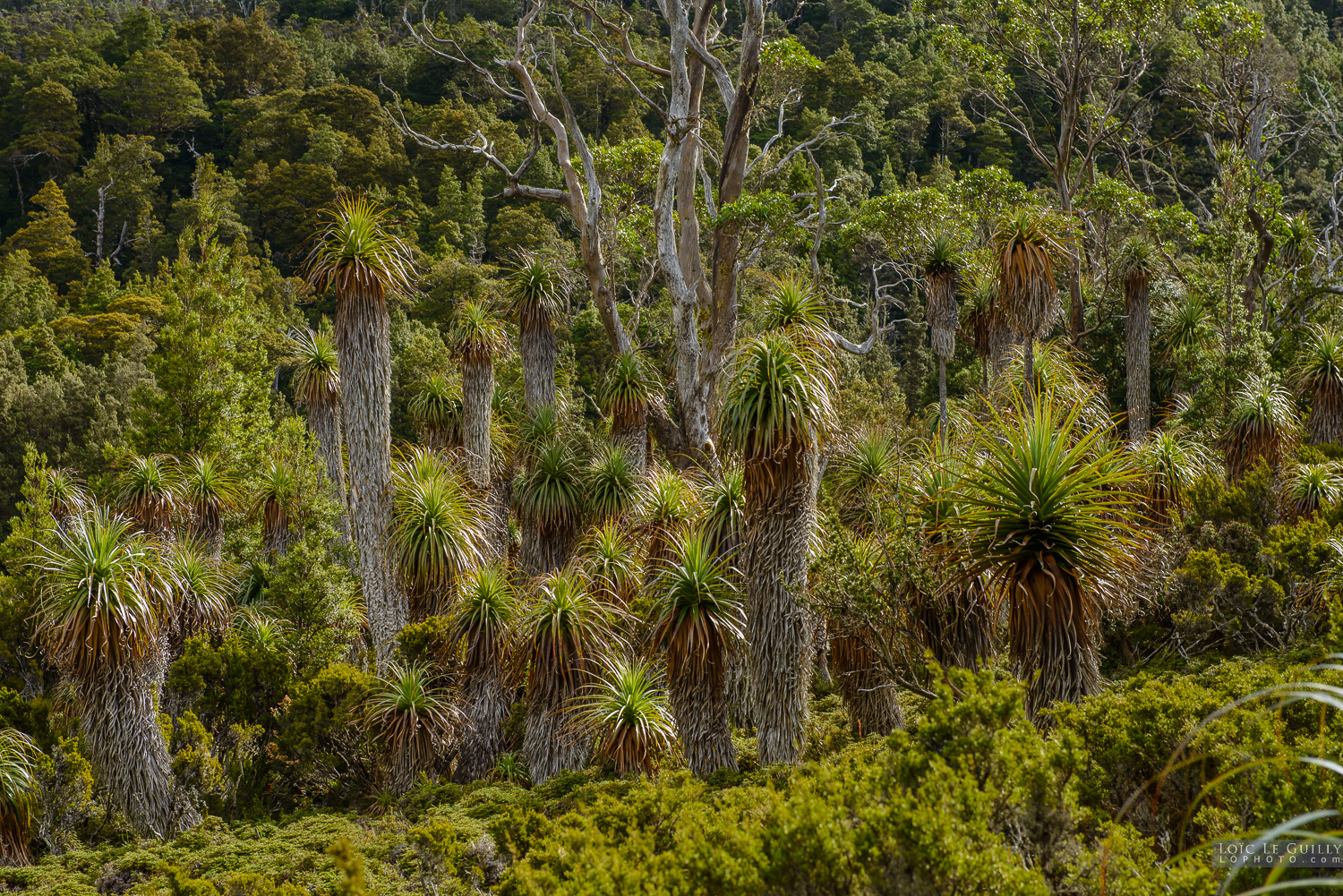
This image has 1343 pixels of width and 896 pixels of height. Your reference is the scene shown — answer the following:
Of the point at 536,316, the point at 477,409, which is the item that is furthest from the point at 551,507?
the point at 536,316

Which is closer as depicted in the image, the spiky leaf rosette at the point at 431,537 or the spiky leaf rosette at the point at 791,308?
the spiky leaf rosette at the point at 791,308

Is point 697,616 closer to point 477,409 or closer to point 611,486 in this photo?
point 611,486

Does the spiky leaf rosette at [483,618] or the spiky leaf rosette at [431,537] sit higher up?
the spiky leaf rosette at [431,537]

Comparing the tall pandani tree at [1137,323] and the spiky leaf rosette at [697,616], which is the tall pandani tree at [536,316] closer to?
the spiky leaf rosette at [697,616]

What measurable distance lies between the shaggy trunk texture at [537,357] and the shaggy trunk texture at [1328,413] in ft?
46.0

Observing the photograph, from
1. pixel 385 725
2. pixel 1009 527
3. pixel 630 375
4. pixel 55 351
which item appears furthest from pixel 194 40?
pixel 1009 527

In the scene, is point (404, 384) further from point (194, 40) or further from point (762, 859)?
point (194, 40)

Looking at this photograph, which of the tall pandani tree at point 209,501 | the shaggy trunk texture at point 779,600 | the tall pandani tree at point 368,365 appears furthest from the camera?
the tall pandani tree at point 209,501

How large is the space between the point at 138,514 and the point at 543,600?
9.52m

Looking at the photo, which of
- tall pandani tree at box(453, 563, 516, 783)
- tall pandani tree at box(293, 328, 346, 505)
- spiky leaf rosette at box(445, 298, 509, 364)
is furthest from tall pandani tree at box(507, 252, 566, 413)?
tall pandani tree at box(453, 563, 516, 783)

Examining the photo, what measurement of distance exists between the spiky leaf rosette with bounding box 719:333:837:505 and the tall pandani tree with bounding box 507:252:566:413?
907cm

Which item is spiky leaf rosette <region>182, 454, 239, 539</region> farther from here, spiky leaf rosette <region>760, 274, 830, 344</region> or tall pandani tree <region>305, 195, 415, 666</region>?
spiky leaf rosette <region>760, 274, 830, 344</region>

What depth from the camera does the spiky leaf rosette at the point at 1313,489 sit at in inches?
523

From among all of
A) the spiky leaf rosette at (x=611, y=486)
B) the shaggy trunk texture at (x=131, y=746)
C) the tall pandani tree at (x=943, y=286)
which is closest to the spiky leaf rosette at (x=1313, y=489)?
the tall pandani tree at (x=943, y=286)
